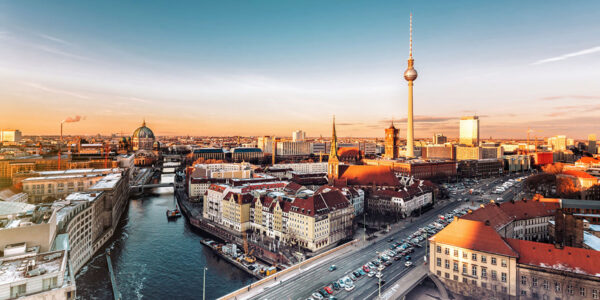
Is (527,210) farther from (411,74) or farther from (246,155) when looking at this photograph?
(246,155)

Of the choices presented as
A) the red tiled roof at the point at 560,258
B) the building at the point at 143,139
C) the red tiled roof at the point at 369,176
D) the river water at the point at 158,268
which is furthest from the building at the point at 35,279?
the building at the point at 143,139

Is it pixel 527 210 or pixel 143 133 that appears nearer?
pixel 527 210

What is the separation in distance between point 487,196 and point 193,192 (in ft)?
250

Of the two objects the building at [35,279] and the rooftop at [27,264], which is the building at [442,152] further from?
the building at [35,279]

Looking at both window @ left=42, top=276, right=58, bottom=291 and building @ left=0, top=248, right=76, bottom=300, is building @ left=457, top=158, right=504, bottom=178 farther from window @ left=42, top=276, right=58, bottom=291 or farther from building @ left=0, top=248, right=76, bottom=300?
window @ left=42, top=276, right=58, bottom=291

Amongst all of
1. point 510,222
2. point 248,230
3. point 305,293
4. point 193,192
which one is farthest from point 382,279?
point 193,192

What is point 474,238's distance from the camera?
28.8 meters

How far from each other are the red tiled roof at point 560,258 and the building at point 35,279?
115 feet

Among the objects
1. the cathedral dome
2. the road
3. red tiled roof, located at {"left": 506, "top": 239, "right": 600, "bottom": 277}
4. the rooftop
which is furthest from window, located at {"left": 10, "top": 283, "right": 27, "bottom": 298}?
the cathedral dome

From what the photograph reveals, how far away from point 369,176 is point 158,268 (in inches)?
2043

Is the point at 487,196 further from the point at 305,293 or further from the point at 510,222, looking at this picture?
the point at 305,293

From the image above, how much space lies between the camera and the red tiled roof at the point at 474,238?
88.8 feet

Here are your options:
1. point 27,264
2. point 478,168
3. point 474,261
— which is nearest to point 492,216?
point 474,261

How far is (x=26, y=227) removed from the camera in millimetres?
25391
